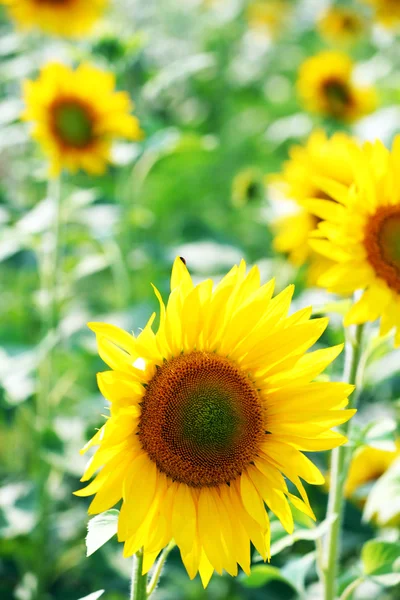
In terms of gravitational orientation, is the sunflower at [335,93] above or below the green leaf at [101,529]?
above

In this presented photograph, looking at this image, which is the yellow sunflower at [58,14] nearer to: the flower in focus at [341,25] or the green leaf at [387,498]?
the flower in focus at [341,25]

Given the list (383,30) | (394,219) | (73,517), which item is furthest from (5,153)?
(394,219)

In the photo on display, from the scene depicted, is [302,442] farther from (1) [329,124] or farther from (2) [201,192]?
(2) [201,192]

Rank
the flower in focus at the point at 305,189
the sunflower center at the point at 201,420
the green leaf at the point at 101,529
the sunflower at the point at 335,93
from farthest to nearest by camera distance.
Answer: the sunflower at the point at 335,93, the flower in focus at the point at 305,189, the sunflower center at the point at 201,420, the green leaf at the point at 101,529

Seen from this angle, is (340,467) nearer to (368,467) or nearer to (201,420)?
(201,420)

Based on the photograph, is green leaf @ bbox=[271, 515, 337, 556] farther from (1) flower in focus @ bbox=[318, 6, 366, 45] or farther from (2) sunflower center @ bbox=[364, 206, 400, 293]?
(1) flower in focus @ bbox=[318, 6, 366, 45]

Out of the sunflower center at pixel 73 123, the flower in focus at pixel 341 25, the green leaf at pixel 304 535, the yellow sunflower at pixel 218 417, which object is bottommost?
the green leaf at pixel 304 535

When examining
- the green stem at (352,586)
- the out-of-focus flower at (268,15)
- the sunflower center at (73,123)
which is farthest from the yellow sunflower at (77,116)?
the out-of-focus flower at (268,15)

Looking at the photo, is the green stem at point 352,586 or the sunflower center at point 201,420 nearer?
the sunflower center at point 201,420

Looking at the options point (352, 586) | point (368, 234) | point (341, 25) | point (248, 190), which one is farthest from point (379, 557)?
point (341, 25)
